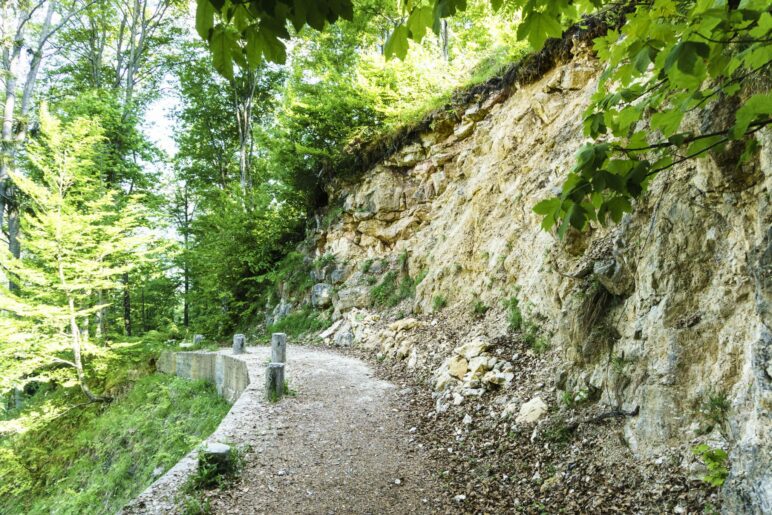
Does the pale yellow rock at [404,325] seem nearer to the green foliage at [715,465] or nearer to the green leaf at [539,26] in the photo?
the green foliage at [715,465]

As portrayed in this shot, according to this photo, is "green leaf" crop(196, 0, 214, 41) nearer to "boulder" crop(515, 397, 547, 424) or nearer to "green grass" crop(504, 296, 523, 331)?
"boulder" crop(515, 397, 547, 424)

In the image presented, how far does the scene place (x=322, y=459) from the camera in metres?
4.46

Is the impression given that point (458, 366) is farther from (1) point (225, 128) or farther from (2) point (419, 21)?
(1) point (225, 128)

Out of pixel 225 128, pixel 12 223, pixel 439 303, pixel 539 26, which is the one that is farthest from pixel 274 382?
pixel 225 128

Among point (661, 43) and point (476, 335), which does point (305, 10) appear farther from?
point (476, 335)

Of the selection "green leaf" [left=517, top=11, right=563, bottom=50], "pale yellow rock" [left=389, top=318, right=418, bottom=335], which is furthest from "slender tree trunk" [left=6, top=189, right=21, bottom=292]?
"green leaf" [left=517, top=11, right=563, bottom=50]

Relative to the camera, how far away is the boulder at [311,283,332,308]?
14.1 m

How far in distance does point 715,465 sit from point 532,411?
1922mm

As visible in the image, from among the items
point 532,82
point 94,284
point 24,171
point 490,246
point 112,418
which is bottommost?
point 112,418

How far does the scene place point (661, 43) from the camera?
1.38 meters

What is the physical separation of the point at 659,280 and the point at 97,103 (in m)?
Result: 18.0

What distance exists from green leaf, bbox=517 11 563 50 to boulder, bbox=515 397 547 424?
3920 mm

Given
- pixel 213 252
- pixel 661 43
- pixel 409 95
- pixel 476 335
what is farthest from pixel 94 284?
pixel 661 43

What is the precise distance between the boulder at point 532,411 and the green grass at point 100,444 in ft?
19.8
